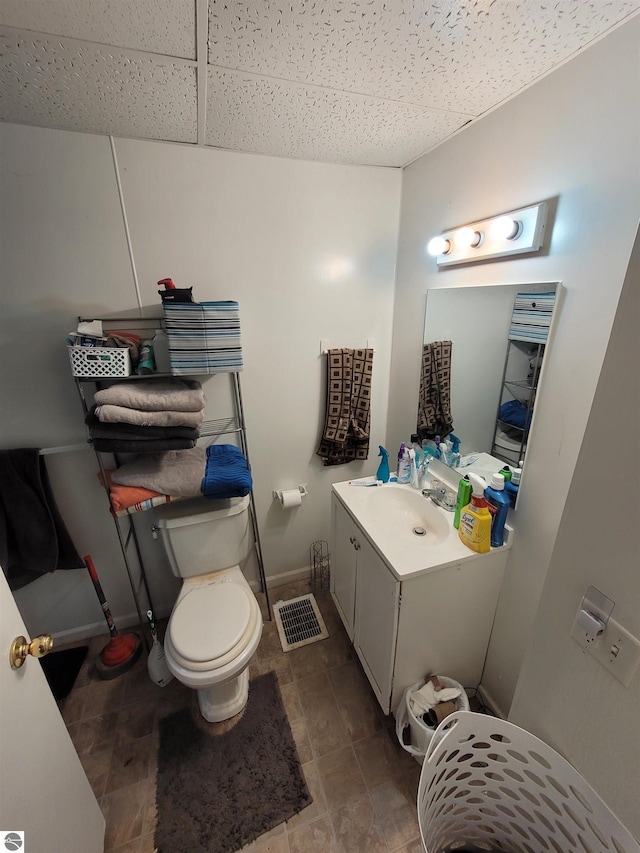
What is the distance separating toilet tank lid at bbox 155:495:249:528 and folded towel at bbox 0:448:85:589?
451 millimetres

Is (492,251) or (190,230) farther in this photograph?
(190,230)

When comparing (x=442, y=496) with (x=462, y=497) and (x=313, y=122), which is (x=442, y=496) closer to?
(x=462, y=497)

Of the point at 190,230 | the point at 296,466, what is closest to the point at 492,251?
the point at 190,230

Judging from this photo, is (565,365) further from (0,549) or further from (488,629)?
(0,549)

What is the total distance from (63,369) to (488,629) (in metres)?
2.09

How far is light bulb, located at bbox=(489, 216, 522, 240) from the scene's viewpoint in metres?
1.06

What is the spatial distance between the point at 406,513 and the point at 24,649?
1.36 meters

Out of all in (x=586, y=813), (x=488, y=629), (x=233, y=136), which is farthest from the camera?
(x=488, y=629)

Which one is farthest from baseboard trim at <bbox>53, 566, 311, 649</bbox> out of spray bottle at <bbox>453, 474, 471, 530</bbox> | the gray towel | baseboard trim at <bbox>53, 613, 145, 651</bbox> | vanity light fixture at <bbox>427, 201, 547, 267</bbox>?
vanity light fixture at <bbox>427, 201, 547, 267</bbox>

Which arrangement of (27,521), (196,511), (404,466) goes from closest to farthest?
(27,521), (196,511), (404,466)

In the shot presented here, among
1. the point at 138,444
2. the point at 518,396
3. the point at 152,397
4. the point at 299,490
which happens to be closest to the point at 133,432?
the point at 138,444

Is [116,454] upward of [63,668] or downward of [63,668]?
upward

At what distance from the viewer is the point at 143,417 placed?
4.18 feet

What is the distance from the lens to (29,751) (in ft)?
2.59
